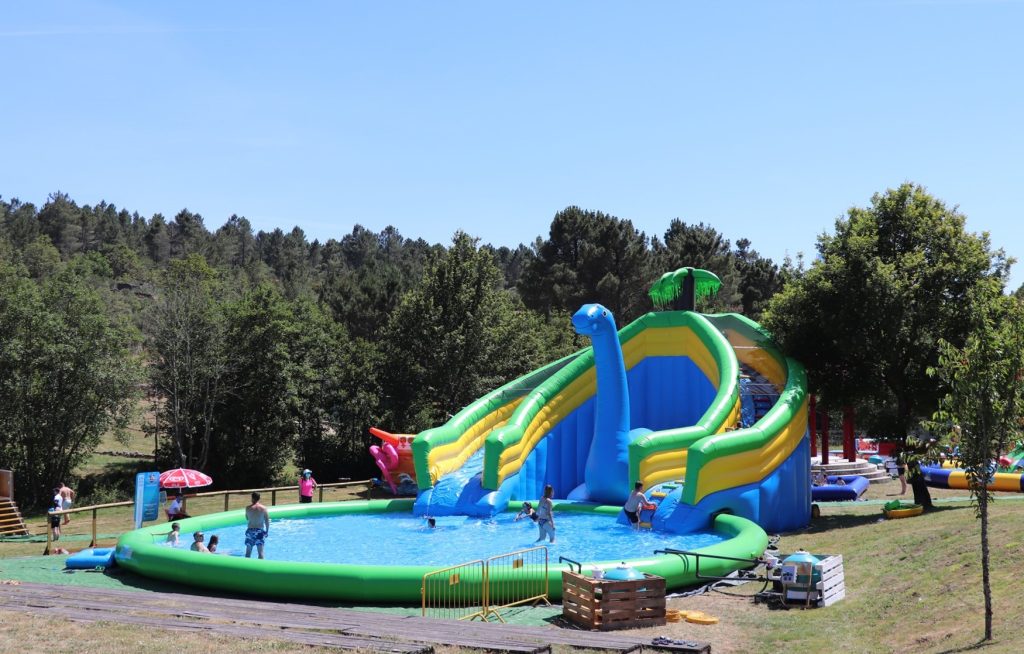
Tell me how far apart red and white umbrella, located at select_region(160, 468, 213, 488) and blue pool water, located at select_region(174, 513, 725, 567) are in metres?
1.50

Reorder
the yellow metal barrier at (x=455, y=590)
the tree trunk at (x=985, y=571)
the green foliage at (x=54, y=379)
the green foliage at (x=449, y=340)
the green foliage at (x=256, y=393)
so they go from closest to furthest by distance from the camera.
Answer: the tree trunk at (x=985, y=571)
the yellow metal barrier at (x=455, y=590)
the green foliage at (x=54, y=379)
the green foliage at (x=256, y=393)
the green foliage at (x=449, y=340)

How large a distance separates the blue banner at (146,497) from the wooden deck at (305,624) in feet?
23.3

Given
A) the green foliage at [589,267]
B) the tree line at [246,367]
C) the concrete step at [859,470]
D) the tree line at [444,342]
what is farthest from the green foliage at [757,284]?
the concrete step at [859,470]

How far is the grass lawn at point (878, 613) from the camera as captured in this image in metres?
9.45

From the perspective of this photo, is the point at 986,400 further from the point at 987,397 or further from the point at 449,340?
the point at 449,340

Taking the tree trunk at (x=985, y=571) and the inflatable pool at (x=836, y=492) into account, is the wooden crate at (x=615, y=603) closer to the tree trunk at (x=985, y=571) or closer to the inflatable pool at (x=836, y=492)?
the tree trunk at (x=985, y=571)

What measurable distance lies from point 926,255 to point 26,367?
2561 centimetres

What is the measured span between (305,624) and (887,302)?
15.4 meters

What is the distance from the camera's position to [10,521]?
2289 centimetres

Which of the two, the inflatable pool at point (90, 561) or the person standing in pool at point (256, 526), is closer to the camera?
the person standing in pool at point (256, 526)

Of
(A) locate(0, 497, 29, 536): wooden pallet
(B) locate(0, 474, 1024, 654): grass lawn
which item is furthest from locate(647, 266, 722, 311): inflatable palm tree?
(A) locate(0, 497, 29, 536): wooden pallet

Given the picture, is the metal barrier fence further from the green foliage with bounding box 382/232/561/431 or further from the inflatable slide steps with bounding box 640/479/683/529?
the green foliage with bounding box 382/232/561/431

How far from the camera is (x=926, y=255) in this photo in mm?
22062

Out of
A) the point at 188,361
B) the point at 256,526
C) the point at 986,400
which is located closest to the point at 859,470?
the point at 986,400
